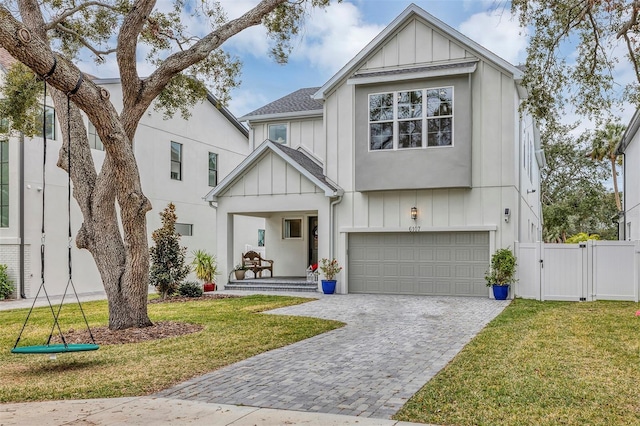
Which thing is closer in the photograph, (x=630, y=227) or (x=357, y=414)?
(x=357, y=414)

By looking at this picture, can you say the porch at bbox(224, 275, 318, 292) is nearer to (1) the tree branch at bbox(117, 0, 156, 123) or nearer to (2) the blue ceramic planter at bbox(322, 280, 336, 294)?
(2) the blue ceramic planter at bbox(322, 280, 336, 294)

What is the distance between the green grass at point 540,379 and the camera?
5.15 metres

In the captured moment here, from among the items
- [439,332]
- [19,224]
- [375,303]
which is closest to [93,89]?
[439,332]

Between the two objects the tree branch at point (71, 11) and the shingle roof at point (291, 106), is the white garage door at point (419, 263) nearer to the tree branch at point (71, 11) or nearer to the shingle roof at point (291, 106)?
the shingle roof at point (291, 106)

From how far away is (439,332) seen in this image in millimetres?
10180

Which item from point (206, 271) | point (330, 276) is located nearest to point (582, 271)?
point (330, 276)

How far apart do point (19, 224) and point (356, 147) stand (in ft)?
36.3

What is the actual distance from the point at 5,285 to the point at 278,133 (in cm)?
1085

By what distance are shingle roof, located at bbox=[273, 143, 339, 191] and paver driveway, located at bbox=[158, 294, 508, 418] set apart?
20.2ft

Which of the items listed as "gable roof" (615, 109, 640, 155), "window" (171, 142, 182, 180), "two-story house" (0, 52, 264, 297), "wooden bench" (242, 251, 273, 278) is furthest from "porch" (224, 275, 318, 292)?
"gable roof" (615, 109, 640, 155)

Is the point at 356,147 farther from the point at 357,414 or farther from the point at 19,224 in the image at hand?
the point at 357,414

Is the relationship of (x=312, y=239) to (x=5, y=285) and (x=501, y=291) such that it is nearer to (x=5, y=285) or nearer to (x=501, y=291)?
(x=501, y=291)

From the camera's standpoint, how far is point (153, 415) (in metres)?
5.20

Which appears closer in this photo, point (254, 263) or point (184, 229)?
point (254, 263)
